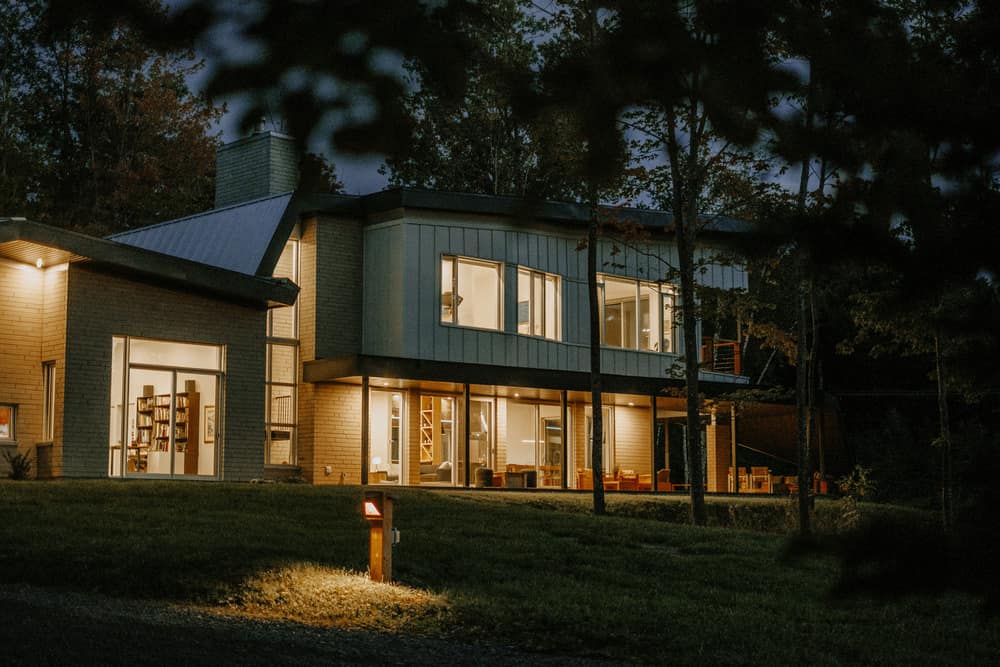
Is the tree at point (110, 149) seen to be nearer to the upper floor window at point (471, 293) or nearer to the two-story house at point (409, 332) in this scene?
the two-story house at point (409, 332)

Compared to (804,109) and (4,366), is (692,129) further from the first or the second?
(4,366)

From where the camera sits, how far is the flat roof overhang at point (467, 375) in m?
23.8

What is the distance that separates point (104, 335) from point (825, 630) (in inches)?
512

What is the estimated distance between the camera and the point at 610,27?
2721 millimetres

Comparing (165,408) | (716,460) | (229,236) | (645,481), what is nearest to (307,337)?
(229,236)

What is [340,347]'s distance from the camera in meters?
25.5

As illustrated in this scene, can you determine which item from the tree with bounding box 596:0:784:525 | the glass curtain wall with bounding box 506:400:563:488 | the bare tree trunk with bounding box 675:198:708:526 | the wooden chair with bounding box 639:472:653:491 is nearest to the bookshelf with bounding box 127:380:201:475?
the bare tree trunk with bounding box 675:198:708:526

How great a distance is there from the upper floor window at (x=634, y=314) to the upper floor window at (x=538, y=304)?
1438 millimetres

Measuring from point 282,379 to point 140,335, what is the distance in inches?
209

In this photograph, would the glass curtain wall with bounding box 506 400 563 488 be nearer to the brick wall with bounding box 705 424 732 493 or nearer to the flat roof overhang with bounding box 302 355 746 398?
the flat roof overhang with bounding box 302 355 746 398

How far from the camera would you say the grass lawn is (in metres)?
10.0

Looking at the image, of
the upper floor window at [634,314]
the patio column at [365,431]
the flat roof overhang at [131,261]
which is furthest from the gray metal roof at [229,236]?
the upper floor window at [634,314]

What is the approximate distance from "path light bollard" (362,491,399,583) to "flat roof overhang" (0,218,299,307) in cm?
933

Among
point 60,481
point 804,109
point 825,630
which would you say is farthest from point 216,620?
point 60,481
